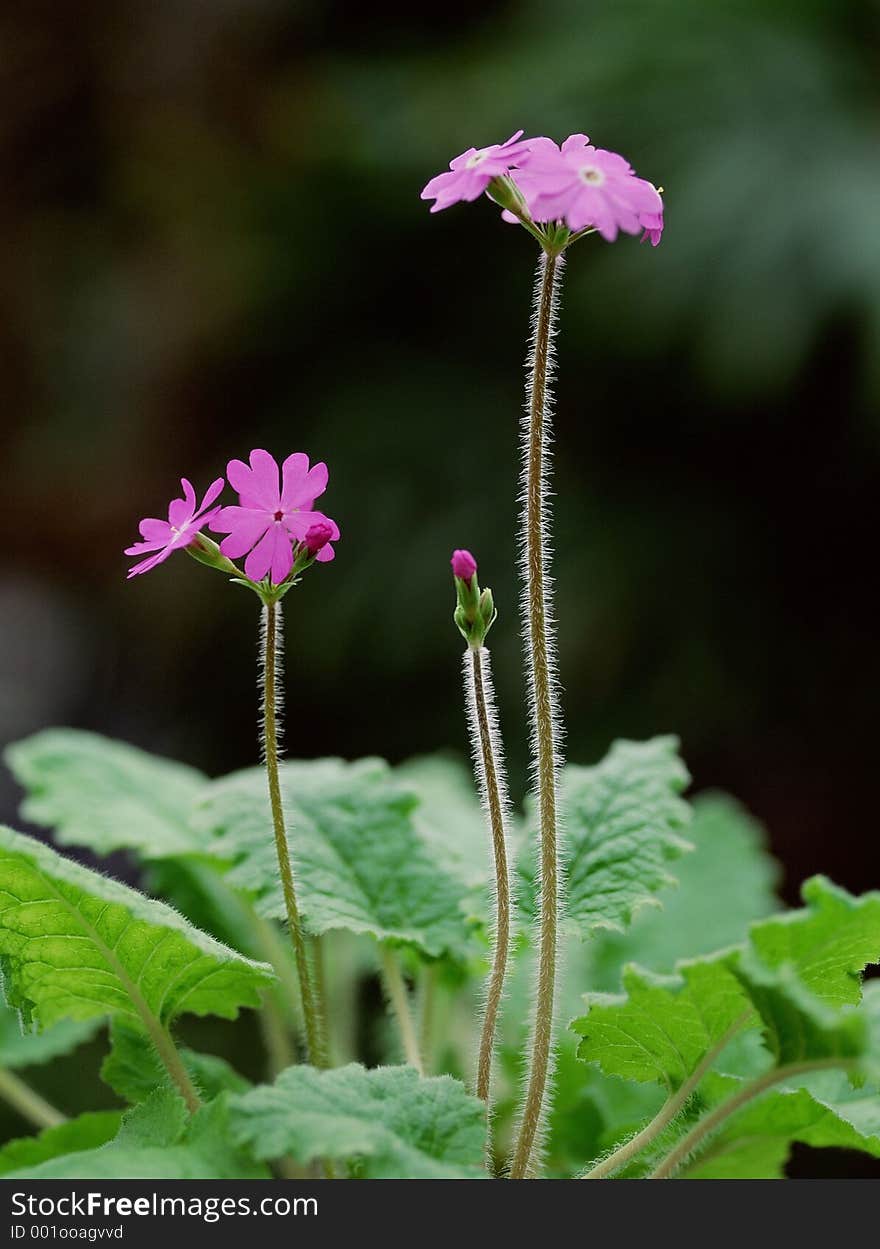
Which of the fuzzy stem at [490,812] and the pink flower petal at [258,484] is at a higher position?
the pink flower petal at [258,484]

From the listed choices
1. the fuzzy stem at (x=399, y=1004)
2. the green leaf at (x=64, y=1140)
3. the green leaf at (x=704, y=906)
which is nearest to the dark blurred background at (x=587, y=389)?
the green leaf at (x=704, y=906)

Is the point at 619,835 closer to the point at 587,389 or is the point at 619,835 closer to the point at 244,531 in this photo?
the point at 244,531

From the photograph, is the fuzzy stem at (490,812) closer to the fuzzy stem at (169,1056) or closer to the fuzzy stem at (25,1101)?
the fuzzy stem at (169,1056)

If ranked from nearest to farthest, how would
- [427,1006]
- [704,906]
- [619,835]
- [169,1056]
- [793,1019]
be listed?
[793,1019] → [169,1056] → [619,835] → [427,1006] → [704,906]

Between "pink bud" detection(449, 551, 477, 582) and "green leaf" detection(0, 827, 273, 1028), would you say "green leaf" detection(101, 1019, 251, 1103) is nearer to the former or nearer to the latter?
"green leaf" detection(0, 827, 273, 1028)

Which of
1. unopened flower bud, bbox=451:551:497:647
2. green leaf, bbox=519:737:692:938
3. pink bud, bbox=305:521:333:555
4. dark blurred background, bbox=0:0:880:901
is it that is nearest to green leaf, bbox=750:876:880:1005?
green leaf, bbox=519:737:692:938

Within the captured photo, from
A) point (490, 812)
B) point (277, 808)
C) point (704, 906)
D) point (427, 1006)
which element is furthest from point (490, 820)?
point (704, 906)
